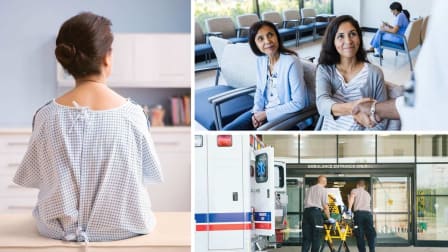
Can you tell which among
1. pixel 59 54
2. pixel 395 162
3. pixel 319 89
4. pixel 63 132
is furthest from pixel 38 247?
pixel 395 162

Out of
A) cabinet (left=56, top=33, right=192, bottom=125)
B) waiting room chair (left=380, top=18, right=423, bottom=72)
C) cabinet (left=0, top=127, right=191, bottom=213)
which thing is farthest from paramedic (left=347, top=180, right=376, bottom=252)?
cabinet (left=56, top=33, right=192, bottom=125)

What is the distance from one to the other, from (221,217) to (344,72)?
878mm

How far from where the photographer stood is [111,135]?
2.78m

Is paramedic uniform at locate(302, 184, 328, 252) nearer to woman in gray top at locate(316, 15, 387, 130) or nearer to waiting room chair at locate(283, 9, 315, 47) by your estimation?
woman in gray top at locate(316, 15, 387, 130)

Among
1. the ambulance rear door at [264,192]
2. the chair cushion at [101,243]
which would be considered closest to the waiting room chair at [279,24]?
the ambulance rear door at [264,192]

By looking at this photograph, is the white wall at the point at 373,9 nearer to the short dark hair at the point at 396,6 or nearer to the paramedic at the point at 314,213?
the short dark hair at the point at 396,6

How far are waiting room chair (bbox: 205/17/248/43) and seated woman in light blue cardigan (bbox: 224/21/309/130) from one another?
0.07 metres

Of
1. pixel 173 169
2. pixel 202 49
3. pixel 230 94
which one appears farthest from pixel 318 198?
pixel 173 169

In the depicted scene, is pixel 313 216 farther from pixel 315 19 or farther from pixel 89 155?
pixel 89 155

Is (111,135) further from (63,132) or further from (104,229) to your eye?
(104,229)

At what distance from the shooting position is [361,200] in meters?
3.46

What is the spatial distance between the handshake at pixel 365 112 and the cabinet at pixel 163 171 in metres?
3.26

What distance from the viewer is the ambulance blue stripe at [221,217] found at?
3312 millimetres

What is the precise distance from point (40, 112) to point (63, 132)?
0.15 meters
